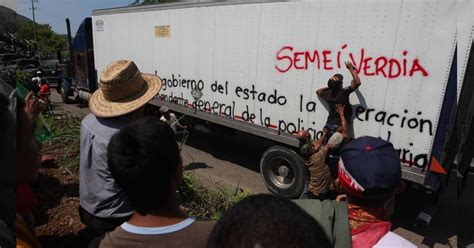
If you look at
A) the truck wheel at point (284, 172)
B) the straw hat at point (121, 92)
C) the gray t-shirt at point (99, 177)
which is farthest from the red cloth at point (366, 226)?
the truck wheel at point (284, 172)

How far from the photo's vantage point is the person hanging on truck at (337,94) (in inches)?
174

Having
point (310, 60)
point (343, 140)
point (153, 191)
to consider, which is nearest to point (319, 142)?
point (343, 140)

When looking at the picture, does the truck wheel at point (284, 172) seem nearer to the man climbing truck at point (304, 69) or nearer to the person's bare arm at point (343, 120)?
the man climbing truck at point (304, 69)

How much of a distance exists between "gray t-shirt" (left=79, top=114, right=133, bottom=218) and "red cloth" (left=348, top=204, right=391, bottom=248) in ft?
4.29

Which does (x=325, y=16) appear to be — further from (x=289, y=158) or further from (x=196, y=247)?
(x=196, y=247)

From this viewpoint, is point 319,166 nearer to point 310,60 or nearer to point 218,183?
point 310,60

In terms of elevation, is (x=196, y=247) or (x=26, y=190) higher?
(x=26, y=190)

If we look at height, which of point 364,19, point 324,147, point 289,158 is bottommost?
point 289,158

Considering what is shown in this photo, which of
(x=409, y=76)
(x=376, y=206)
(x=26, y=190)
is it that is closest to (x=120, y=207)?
(x=26, y=190)

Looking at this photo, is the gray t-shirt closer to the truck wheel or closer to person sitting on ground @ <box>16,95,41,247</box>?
person sitting on ground @ <box>16,95,41,247</box>

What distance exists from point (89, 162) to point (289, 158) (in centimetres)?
364

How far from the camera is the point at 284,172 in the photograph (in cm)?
545

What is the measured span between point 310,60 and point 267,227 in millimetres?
4375

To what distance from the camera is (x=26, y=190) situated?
143cm
